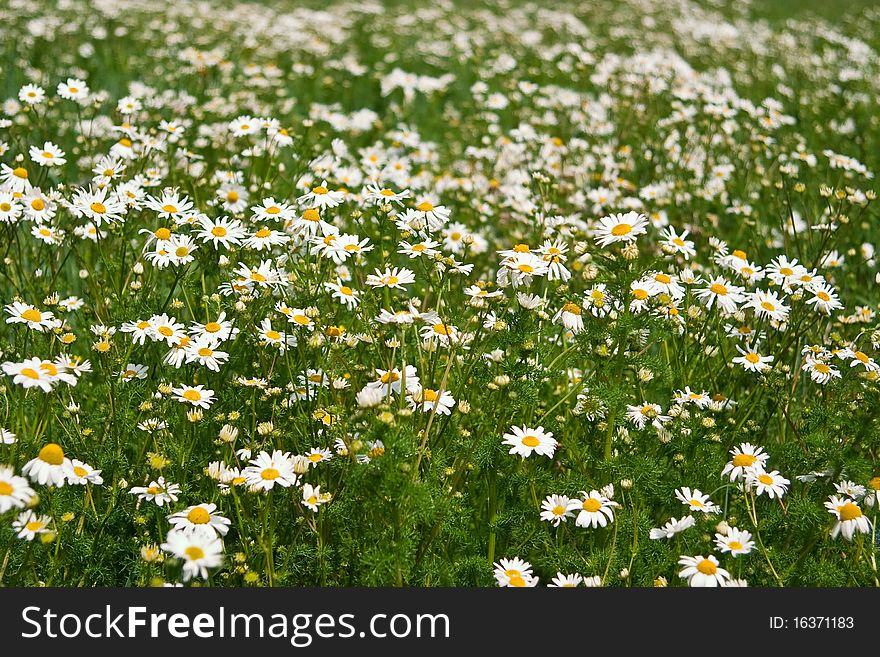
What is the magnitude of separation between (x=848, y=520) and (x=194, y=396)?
74.1 inches

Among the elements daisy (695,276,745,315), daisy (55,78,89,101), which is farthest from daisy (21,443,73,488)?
daisy (55,78,89,101)

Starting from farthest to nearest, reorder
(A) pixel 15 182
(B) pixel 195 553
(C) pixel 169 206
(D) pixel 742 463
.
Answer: (A) pixel 15 182 → (C) pixel 169 206 → (D) pixel 742 463 → (B) pixel 195 553

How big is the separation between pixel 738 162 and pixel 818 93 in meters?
1.97

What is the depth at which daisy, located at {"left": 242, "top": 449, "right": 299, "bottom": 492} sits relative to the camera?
224 cm

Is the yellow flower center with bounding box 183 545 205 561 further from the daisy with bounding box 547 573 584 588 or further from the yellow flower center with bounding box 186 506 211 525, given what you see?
the daisy with bounding box 547 573 584 588

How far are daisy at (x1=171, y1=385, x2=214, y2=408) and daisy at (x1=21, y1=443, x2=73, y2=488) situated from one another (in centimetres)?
47

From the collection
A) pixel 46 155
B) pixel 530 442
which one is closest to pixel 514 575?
pixel 530 442

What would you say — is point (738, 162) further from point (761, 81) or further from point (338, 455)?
point (338, 455)

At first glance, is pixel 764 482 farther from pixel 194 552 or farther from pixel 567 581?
pixel 194 552

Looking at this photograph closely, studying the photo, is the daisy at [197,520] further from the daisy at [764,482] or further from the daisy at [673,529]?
the daisy at [764,482]

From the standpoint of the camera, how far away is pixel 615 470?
2564mm

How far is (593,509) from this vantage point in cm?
238

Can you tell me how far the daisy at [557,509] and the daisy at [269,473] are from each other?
0.69 metres

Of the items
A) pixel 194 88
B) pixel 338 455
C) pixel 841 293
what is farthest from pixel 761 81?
pixel 338 455
